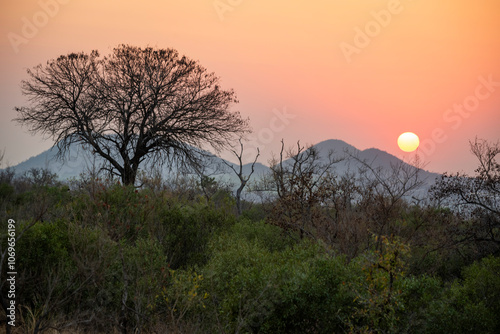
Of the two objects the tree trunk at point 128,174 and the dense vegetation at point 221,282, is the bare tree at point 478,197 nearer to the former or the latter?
the dense vegetation at point 221,282

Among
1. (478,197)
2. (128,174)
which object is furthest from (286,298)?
(128,174)

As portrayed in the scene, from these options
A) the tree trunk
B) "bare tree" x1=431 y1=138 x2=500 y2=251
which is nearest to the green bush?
"bare tree" x1=431 y1=138 x2=500 y2=251

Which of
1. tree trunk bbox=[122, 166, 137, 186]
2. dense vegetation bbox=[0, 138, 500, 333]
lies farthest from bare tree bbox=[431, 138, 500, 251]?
tree trunk bbox=[122, 166, 137, 186]

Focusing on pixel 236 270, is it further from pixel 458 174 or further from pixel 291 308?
pixel 458 174

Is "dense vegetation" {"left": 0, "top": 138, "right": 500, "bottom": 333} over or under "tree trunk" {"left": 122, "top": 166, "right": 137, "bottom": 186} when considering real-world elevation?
under

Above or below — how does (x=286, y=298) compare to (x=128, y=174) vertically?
below

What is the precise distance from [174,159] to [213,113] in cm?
401

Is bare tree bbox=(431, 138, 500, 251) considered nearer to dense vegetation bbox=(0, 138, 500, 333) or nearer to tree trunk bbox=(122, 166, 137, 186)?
→ dense vegetation bbox=(0, 138, 500, 333)

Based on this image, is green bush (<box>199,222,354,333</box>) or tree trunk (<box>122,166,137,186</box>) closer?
green bush (<box>199,222,354,333</box>)

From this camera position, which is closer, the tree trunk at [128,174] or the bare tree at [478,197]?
the bare tree at [478,197]

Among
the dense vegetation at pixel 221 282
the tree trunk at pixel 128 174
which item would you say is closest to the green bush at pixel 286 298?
the dense vegetation at pixel 221 282

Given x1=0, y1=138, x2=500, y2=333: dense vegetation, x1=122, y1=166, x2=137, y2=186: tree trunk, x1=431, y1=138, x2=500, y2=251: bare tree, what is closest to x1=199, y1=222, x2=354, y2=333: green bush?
x1=0, y1=138, x2=500, y2=333: dense vegetation

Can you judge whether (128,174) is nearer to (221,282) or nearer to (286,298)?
(221,282)

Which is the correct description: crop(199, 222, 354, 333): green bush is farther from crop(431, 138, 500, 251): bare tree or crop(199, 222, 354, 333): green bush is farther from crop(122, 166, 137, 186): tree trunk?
crop(122, 166, 137, 186): tree trunk
